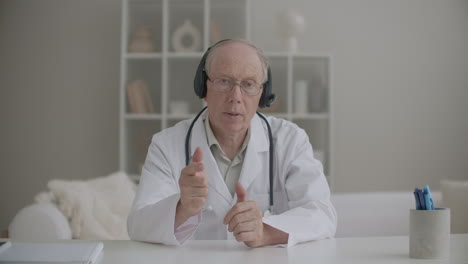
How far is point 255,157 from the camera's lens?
1.80 m

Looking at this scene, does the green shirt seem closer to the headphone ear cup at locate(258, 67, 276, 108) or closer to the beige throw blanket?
the headphone ear cup at locate(258, 67, 276, 108)

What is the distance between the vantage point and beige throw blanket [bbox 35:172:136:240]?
2428mm

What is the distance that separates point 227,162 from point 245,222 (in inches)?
22.3

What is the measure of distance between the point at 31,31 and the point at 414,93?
300 centimetres

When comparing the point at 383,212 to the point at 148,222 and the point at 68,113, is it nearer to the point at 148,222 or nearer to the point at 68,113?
the point at 148,222

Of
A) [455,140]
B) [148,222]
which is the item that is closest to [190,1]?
[455,140]

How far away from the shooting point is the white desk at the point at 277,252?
1147mm

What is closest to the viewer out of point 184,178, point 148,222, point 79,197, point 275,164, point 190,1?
point 184,178

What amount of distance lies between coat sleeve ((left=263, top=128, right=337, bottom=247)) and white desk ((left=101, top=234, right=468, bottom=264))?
1.7 inches

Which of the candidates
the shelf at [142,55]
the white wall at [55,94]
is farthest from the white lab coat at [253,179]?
the white wall at [55,94]

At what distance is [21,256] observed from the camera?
1.06 m

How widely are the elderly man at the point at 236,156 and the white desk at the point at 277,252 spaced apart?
146mm

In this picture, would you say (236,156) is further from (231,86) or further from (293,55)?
(293,55)

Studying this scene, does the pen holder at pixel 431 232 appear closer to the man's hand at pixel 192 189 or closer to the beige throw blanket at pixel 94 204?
the man's hand at pixel 192 189
